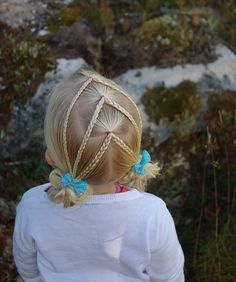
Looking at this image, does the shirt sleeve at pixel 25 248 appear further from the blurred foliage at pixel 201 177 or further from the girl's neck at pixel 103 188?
the blurred foliage at pixel 201 177

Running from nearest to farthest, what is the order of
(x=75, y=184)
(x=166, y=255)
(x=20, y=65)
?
(x=75, y=184) → (x=166, y=255) → (x=20, y=65)

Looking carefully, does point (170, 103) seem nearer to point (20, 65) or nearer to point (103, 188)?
point (20, 65)

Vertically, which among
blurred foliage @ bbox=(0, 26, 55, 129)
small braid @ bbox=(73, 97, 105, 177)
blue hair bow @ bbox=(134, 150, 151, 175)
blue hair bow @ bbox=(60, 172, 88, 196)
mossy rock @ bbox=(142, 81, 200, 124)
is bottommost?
mossy rock @ bbox=(142, 81, 200, 124)

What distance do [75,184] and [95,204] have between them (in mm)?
144

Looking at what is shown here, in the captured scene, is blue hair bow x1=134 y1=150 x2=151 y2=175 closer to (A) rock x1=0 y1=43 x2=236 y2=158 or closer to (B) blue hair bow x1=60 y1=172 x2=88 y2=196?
(B) blue hair bow x1=60 y1=172 x2=88 y2=196

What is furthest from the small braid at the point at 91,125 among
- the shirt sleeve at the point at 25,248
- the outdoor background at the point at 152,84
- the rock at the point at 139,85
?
the rock at the point at 139,85

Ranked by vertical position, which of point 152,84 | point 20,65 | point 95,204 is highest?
point 95,204

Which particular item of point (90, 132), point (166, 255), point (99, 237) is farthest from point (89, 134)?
point (166, 255)

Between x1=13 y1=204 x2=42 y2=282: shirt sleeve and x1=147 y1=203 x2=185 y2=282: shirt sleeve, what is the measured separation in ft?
1.79

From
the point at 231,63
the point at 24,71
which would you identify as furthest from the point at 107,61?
the point at 231,63

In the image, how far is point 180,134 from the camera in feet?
14.3

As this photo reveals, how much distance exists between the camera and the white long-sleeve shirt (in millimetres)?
2545

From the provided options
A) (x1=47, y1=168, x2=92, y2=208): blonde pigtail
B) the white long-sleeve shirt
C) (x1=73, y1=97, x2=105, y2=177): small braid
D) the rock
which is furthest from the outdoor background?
(x1=73, y1=97, x2=105, y2=177): small braid

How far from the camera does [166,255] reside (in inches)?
107
